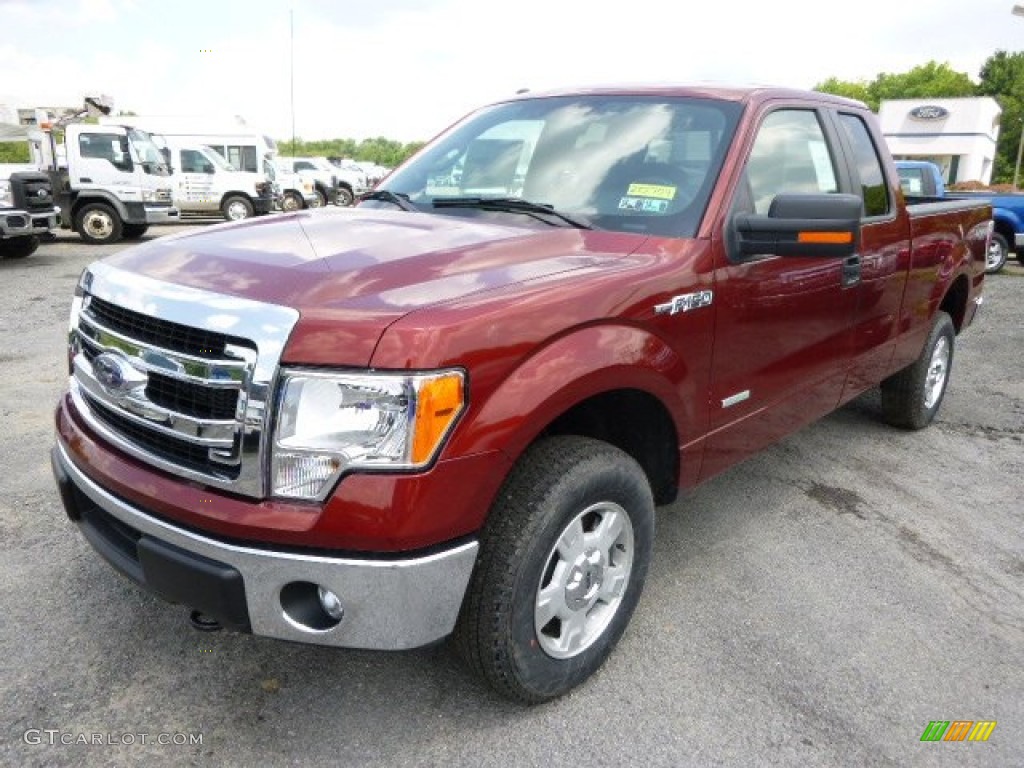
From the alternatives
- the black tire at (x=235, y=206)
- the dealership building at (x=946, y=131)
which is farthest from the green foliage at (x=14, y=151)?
the dealership building at (x=946, y=131)

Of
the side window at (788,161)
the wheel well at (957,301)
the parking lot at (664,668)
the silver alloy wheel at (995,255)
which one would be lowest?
the parking lot at (664,668)

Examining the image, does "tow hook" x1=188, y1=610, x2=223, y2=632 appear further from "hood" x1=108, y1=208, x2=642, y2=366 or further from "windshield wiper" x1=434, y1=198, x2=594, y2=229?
"windshield wiper" x1=434, y1=198, x2=594, y2=229

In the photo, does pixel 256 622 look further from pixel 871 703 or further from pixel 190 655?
pixel 871 703

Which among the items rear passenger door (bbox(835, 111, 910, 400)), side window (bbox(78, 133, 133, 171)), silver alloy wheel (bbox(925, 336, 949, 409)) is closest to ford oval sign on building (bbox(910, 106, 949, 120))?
side window (bbox(78, 133, 133, 171))

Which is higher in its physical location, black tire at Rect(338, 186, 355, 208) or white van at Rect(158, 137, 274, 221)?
white van at Rect(158, 137, 274, 221)

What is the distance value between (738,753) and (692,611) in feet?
2.50

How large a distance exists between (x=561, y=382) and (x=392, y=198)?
164 centimetres

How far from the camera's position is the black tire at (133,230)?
15.9 metres

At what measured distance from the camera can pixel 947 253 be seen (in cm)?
481

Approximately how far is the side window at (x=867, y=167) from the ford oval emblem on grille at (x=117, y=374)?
128 inches

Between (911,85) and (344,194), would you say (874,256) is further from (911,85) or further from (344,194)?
(911,85)

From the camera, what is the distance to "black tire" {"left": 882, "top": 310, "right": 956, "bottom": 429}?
5000 millimetres

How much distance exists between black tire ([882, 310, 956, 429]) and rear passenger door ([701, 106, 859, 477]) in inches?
55.8

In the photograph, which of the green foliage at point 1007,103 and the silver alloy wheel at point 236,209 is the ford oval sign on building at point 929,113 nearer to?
the green foliage at point 1007,103
